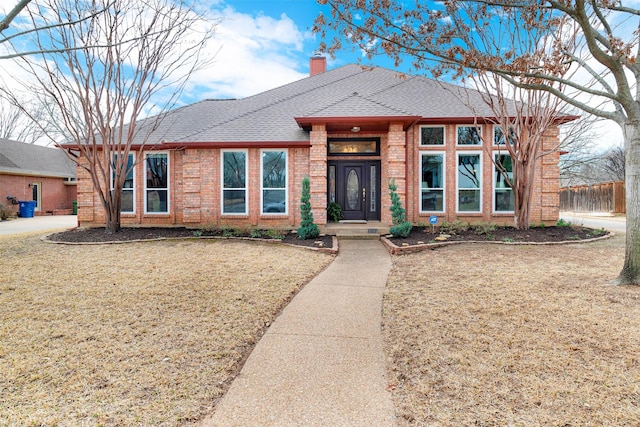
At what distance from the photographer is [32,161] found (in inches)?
896

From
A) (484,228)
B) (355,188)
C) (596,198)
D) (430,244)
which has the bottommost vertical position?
(430,244)

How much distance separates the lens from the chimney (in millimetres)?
16875

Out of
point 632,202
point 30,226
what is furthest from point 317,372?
point 30,226

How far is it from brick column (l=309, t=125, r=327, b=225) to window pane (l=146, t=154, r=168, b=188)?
540 centimetres

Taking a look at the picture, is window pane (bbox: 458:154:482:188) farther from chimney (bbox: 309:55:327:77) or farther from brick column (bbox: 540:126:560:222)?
chimney (bbox: 309:55:327:77)

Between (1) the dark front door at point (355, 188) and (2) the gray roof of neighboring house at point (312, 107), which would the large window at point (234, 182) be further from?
(1) the dark front door at point (355, 188)

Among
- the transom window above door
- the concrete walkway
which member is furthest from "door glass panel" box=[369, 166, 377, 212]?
the concrete walkway

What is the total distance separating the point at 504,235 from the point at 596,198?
1720 centimetres

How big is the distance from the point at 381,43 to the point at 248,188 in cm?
688

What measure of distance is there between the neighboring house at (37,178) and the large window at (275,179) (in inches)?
739

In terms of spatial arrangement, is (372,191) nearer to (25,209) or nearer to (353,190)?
(353,190)

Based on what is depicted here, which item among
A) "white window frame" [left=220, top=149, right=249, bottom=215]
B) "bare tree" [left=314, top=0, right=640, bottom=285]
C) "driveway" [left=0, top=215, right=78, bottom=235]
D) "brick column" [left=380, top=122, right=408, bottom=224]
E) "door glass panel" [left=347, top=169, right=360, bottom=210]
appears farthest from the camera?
"driveway" [left=0, top=215, right=78, bottom=235]

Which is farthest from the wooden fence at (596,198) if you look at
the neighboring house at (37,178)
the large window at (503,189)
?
the neighboring house at (37,178)

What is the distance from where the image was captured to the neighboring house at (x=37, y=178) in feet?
67.0
